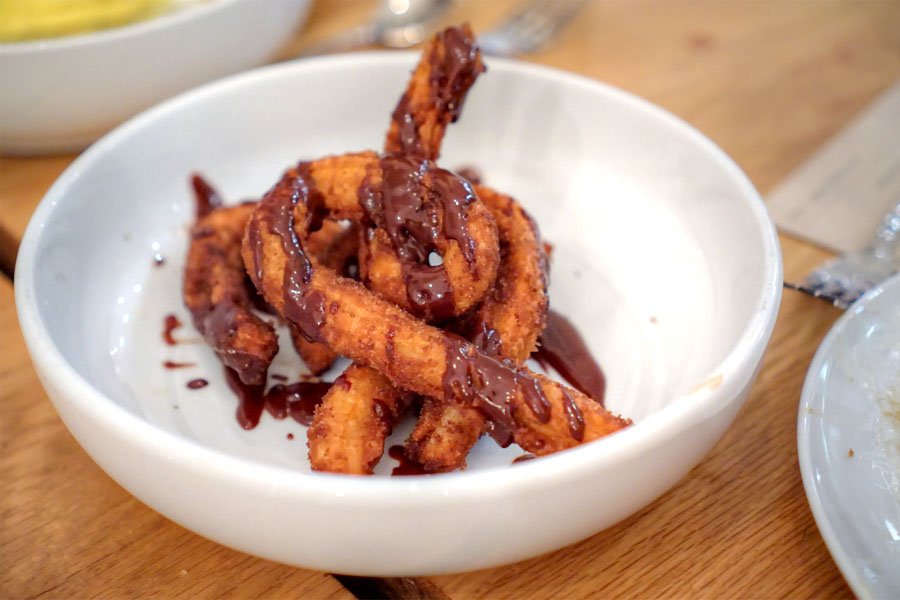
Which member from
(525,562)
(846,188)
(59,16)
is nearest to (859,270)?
(846,188)

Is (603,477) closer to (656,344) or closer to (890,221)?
(656,344)

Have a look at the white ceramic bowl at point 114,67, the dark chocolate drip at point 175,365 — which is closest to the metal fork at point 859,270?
the dark chocolate drip at point 175,365

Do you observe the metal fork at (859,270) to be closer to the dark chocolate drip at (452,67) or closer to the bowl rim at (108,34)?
the dark chocolate drip at (452,67)

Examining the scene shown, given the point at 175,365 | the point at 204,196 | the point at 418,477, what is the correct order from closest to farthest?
the point at 418,477, the point at 175,365, the point at 204,196

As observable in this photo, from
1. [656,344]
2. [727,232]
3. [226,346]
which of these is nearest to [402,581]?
[226,346]

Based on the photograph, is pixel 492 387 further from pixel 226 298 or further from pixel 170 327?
pixel 170 327

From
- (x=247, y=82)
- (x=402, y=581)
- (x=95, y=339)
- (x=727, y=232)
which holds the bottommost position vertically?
(x=402, y=581)

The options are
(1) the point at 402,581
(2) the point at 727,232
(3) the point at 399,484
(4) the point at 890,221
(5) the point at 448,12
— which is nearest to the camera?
(3) the point at 399,484
